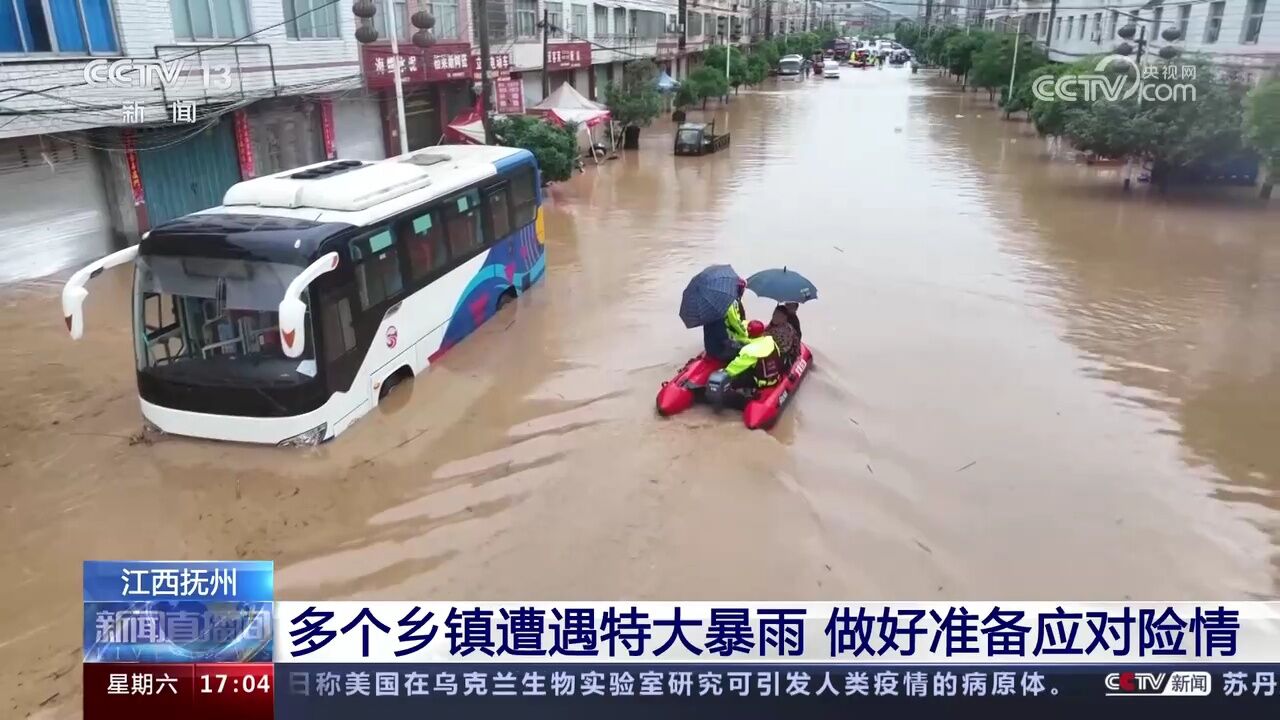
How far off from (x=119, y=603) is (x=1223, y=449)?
30.9 feet

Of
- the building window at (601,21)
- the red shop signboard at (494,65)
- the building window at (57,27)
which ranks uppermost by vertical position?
the building window at (601,21)

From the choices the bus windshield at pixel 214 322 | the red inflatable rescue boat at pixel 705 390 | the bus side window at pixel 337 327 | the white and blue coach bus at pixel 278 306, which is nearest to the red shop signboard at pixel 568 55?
the white and blue coach bus at pixel 278 306

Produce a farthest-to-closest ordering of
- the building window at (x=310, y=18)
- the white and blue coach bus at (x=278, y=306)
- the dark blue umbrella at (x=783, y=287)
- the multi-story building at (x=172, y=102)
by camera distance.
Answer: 1. the building window at (x=310, y=18)
2. the multi-story building at (x=172, y=102)
3. the dark blue umbrella at (x=783, y=287)
4. the white and blue coach bus at (x=278, y=306)

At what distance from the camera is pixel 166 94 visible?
15.2 meters

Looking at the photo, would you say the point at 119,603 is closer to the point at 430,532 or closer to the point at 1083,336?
the point at 430,532

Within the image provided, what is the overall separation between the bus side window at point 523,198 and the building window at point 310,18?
837cm

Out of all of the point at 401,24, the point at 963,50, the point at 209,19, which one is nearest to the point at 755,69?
the point at 963,50

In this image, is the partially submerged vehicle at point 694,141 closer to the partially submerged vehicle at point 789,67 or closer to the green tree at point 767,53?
the green tree at point 767,53

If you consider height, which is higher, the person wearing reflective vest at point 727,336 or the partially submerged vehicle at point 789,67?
the partially submerged vehicle at point 789,67

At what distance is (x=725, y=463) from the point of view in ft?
27.7

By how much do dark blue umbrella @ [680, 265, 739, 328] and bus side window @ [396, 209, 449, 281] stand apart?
297 cm

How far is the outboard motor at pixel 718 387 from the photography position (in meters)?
9.16

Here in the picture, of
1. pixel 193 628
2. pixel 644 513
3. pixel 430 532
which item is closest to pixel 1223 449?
pixel 644 513

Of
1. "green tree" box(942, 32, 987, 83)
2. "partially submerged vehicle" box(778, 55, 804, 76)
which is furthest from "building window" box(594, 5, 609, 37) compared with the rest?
"partially submerged vehicle" box(778, 55, 804, 76)
